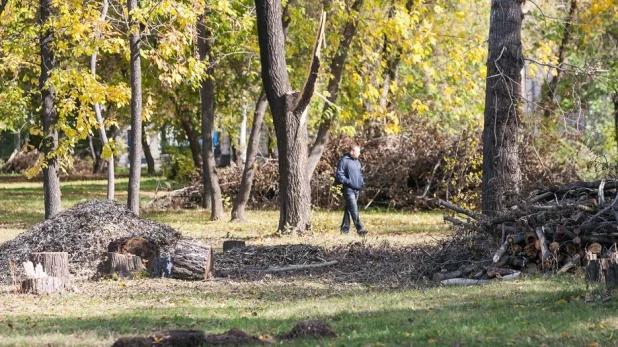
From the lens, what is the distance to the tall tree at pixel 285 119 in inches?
797

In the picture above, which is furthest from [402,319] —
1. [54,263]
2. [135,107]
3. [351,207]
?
[135,107]

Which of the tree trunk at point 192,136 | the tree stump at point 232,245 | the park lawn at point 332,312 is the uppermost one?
the tree trunk at point 192,136

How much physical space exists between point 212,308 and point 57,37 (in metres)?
11.0

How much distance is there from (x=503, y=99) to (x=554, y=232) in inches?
155

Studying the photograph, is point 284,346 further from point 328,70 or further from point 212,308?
point 328,70

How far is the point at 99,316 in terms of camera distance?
11109 mm

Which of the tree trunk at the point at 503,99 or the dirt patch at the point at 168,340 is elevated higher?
the tree trunk at the point at 503,99

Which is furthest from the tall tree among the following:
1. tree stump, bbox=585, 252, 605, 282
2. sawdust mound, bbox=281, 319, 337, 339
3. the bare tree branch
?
sawdust mound, bbox=281, 319, 337, 339

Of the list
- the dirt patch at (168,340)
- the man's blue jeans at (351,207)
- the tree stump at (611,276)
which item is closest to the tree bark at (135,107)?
the man's blue jeans at (351,207)

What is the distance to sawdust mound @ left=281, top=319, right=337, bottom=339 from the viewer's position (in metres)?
9.02

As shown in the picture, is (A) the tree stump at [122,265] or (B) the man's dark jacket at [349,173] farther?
(B) the man's dark jacket at [349,173]

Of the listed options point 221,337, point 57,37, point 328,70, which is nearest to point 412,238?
point 328,70

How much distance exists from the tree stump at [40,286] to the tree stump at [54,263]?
1.06 ft

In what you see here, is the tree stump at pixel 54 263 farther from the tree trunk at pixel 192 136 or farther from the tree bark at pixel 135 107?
the tree trunk at pixel 192 136
